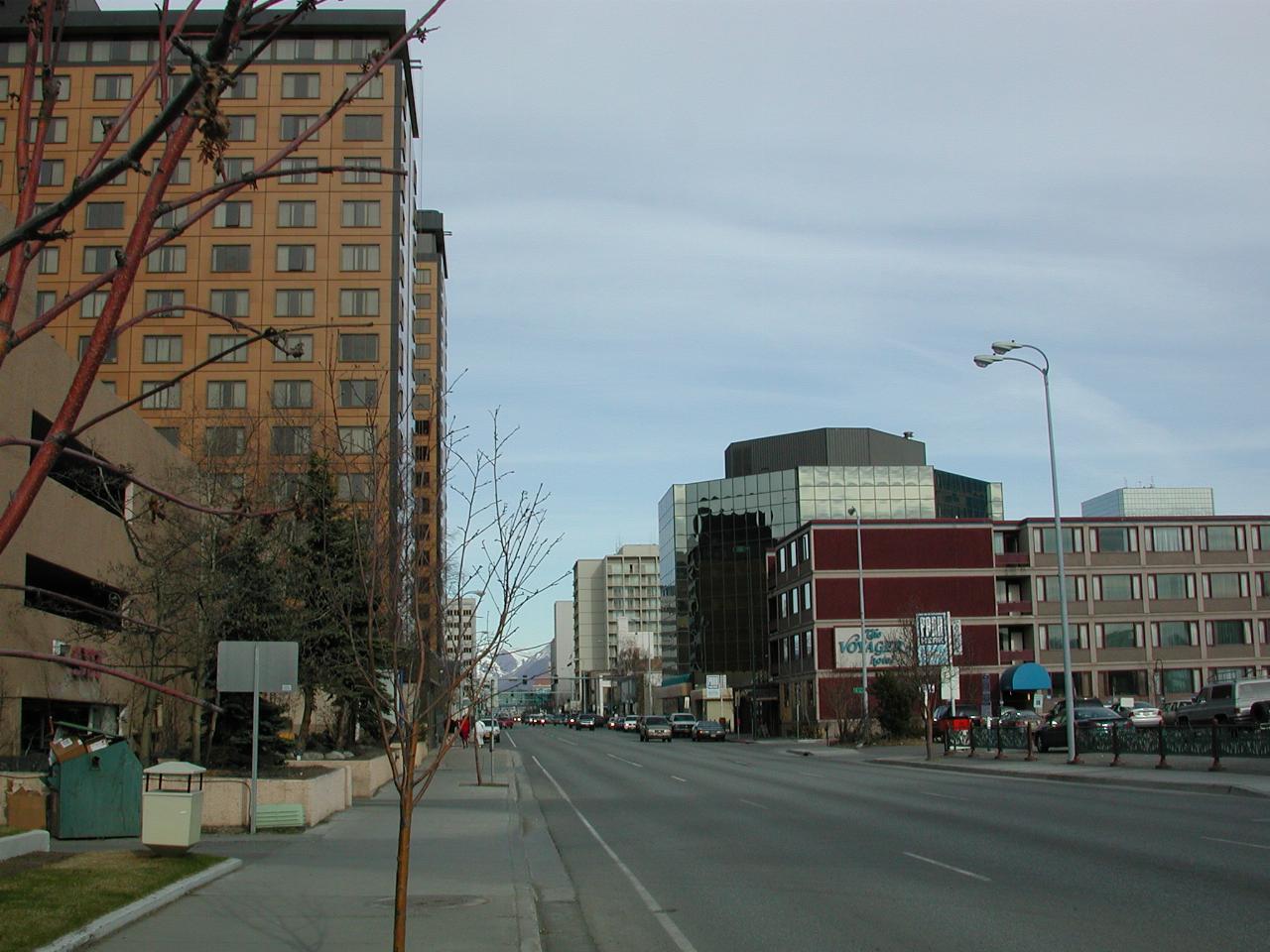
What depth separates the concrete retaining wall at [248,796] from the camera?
64.2ft

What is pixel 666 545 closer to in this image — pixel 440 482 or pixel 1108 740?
pixel 1108 740

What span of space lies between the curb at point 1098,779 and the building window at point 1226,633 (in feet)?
157

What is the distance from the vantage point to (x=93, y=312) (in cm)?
5522

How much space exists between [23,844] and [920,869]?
10.5m

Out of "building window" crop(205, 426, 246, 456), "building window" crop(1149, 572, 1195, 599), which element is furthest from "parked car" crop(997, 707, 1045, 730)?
"building window" crop(205, 426, 246, 456)

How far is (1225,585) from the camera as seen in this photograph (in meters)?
83.2

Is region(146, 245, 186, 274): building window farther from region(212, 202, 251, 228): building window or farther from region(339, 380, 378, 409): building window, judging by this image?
region(339, 380, 378, 409): building window

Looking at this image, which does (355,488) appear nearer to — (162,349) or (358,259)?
(162,349)

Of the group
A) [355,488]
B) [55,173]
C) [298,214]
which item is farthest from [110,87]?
[355,488]

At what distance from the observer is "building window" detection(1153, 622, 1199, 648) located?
271 ft

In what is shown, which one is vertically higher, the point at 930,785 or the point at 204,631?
the point at 204,631

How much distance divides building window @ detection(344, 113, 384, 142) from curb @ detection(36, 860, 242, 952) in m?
56.5

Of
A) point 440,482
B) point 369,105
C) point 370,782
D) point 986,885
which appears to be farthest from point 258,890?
point 369,105

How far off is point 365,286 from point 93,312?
14.0m
